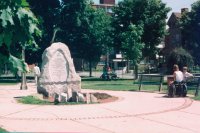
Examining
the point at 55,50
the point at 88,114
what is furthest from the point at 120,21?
the point at 88,114

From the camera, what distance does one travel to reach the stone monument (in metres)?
17.8

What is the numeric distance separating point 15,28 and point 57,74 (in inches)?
538

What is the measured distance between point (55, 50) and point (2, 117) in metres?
7.59

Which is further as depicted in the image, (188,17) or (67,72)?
(188,17)

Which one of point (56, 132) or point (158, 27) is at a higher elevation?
point (158, 27)

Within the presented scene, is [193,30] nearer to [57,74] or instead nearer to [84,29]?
[84,29]

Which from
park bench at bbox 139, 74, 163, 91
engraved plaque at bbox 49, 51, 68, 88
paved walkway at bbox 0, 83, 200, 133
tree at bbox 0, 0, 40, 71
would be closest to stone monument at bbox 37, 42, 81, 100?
engraved plaque at bbox 49, 51, 68, 88

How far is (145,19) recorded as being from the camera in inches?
1574

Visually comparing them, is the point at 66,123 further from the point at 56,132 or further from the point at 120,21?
the point at 120,21

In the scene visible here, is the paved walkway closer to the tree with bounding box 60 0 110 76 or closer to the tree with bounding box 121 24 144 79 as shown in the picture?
the tree with bounding box 121 24 144 79

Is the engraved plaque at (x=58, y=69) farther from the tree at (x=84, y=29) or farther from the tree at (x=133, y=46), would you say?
the tree at (x=84, y=29)

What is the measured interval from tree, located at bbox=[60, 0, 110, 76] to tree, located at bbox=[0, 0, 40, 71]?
35.9 m

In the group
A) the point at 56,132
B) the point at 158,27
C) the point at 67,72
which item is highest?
the point at 158,27

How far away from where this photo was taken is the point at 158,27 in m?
40.8
